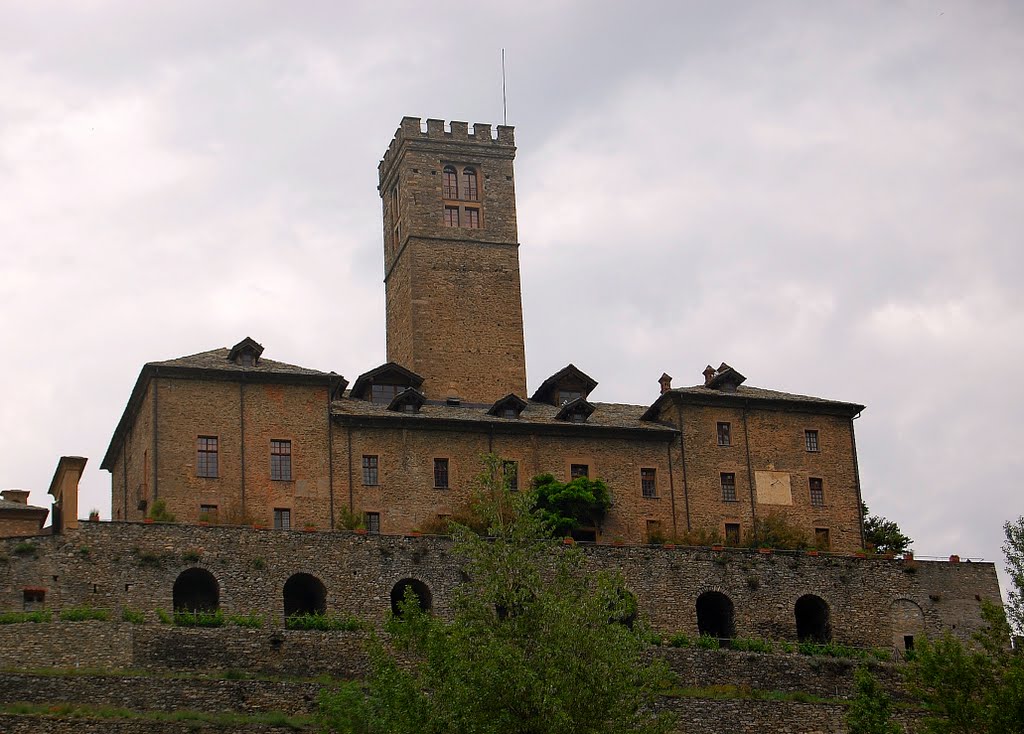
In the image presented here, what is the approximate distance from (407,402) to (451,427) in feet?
6.34

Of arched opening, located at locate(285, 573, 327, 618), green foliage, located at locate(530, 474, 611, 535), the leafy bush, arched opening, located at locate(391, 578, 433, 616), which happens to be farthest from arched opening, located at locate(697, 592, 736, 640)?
arched opening, located at locate(285, 573, 327, 618)

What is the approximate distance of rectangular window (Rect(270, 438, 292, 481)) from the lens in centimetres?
6366

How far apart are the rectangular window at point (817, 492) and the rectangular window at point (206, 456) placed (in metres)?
23.4

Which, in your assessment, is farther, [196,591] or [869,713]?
[196,591]

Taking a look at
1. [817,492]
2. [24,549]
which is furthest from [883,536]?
[24,549]

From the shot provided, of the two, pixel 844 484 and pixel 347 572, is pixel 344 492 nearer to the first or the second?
pixel 347 572

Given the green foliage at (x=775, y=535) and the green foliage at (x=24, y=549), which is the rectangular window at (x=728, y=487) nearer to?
the green foliage at (x=775, y=535)

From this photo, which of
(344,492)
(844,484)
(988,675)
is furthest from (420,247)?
(988,675)

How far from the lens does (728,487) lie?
68.7 m

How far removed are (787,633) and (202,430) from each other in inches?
863

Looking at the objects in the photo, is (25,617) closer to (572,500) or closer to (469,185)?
(572,500)

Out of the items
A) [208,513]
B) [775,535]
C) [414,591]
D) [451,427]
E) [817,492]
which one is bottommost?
[414,591]

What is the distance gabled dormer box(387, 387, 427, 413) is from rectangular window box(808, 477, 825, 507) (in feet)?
51.9

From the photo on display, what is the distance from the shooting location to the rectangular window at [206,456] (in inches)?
2470
